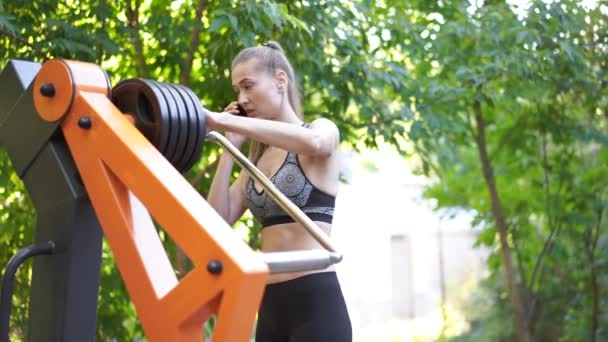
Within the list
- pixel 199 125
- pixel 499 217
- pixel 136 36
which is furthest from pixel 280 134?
pixel 499 217

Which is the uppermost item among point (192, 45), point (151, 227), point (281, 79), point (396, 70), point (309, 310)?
point (192, 45)

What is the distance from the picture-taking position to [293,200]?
228cm

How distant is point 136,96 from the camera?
1.79 m

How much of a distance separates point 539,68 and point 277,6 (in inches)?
74.1

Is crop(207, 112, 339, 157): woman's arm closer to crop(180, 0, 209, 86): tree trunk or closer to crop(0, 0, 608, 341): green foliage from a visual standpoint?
crop(0, 0, 608, 341): green foliage

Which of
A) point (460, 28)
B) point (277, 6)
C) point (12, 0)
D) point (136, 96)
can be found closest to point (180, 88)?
point (136, 96)

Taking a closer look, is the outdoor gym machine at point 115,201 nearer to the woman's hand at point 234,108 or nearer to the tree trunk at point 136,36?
the woman's hand at point 234,108

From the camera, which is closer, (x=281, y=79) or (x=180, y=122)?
(x=180, y=122)

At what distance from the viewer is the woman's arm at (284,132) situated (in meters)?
1.89

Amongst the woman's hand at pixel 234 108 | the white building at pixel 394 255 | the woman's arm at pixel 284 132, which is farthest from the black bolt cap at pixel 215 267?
the white building at pixel 394 255

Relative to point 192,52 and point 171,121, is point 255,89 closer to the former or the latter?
point 171,121

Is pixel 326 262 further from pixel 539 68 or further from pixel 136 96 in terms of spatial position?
pixel 539 68

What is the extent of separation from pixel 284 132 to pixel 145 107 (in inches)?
14.8

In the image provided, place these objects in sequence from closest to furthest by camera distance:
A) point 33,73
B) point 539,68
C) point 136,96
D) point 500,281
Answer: point 136,96 → point 33,73 → point 539,68 → point 500,281
